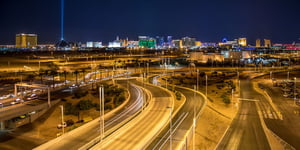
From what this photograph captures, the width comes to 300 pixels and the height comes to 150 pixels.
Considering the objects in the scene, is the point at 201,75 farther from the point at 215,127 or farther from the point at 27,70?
the point at 27,70

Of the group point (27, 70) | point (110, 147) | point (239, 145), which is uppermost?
point (27, 70)

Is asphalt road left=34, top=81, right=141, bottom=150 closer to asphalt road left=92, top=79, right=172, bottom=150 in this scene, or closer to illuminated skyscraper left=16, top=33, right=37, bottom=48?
asphalt road left=92, top=79, right=172, bottom=150

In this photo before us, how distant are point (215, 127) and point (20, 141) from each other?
1197 cm

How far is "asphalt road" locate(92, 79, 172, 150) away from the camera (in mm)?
10798

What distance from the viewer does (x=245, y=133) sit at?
1530 centimetres

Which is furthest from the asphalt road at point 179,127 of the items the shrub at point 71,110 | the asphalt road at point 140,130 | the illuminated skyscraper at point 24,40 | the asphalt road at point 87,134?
the illuminated skyscraper at point 24,40

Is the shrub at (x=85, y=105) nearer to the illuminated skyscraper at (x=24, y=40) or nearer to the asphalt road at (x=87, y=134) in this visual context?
the asphalt road at (x=87, y=134)

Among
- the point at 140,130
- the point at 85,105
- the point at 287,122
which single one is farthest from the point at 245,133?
the point at 85,105

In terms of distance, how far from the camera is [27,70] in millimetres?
43875

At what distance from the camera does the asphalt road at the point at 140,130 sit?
1080 cm

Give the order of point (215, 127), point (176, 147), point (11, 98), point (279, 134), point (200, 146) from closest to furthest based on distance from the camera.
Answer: point (176, 147), point (200, 146), point (279, 134), point (215, 127), point (11, 98)

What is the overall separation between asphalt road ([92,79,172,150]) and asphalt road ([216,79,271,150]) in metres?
3.68

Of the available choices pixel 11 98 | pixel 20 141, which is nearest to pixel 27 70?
pixel 11 98

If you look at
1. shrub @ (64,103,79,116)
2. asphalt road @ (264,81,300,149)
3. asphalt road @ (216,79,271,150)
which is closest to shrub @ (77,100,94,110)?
shrub @ (64,103,79,116)
